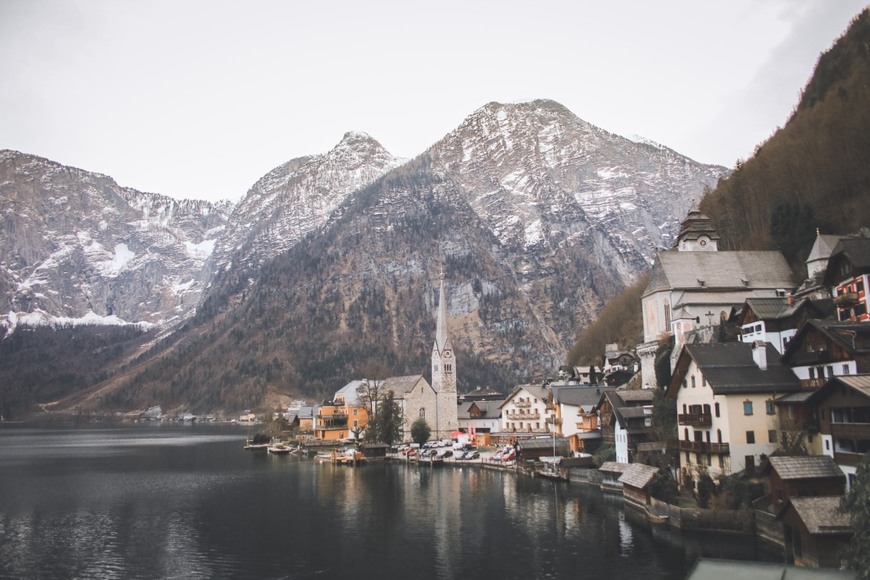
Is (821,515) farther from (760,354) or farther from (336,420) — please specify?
(336,420)

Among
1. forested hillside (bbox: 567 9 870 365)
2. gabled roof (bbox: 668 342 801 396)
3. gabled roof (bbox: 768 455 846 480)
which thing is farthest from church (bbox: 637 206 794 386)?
gabled roof (bbox: 768 455 846 480)

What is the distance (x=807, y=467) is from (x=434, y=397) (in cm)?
9511

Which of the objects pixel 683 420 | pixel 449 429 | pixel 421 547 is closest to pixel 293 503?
pixel 421 547

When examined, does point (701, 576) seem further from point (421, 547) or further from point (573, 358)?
point (573, 358)

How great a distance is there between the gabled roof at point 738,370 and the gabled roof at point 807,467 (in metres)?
8.19

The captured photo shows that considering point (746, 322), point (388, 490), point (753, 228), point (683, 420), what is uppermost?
point (753, 228)

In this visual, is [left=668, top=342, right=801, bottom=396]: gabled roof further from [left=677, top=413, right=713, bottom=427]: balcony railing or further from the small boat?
the small boat

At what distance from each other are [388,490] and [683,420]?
3270 cm

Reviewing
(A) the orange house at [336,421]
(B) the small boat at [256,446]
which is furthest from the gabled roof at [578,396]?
(B) the small boat at [256,446]

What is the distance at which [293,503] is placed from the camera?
65562 millimetres

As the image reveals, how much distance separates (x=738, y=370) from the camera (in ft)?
165

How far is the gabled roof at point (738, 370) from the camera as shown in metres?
48.9

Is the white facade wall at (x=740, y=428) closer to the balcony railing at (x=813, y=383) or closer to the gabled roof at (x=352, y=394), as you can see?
the balcony railing at (x=813, y=383)

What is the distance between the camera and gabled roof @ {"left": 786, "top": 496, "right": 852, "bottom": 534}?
113 feet
